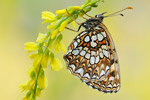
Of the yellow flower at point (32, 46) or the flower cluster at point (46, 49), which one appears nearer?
the flower cluster at point (46, 49)

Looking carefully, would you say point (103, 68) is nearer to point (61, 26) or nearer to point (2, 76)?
point (61, 26)

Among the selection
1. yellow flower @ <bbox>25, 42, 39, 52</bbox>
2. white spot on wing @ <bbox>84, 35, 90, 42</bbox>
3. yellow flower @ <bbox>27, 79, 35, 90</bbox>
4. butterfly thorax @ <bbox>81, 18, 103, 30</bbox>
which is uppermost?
butterfly thorax @ <bbox>81, 18, 103, 30</bbox>

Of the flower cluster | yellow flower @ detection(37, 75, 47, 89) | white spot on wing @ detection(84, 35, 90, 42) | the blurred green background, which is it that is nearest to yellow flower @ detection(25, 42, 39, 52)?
the flower cluster

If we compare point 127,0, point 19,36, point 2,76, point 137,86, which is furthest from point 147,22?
point 2,76

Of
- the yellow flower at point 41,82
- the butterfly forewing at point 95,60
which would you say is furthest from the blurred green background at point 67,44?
the yellow flower at point 41,82

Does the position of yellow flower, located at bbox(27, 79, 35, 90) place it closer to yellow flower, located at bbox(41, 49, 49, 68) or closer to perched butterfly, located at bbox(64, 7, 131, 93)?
yellow flower, located at bbox(41, 49, 49, 68)

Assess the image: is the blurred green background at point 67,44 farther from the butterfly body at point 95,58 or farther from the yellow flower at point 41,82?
the yellow flower at point 41,82
